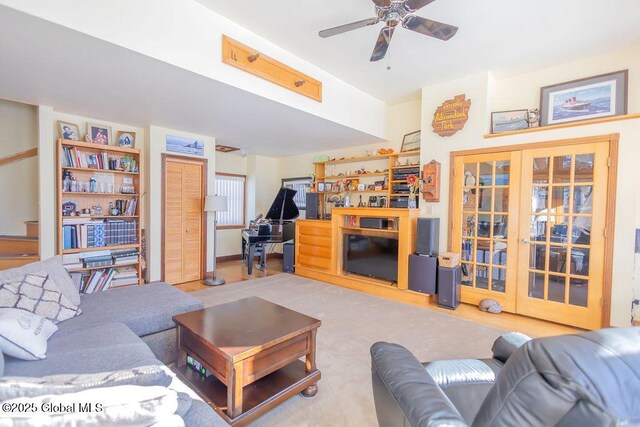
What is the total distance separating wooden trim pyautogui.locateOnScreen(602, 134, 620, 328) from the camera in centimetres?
288

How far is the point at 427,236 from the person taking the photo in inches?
146

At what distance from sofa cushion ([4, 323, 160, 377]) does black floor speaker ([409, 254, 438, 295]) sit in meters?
3.06

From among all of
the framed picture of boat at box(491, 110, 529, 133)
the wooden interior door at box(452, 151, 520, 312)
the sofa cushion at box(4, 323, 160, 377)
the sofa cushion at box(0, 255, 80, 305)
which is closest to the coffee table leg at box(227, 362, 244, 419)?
the sofa cushion at box(4, 323, 160, 377)

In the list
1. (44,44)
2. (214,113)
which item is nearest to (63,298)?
(44,44)

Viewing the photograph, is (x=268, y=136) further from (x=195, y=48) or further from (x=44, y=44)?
(x=44, y=44)

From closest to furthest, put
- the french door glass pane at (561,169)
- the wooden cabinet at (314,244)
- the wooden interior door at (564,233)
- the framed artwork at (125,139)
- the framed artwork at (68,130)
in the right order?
the wooden interior door at (564,233) < the french door glass pane at (561,169) < the framed artwork at (68,130) < the framed artwork at (125,139) < the wooden cabinet at (314,244)

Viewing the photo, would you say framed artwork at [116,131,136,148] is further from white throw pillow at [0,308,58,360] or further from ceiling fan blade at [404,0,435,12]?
ceiling fan blade at [404,0,435,12]

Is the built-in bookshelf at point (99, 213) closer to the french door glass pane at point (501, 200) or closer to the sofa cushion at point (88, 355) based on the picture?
the sofa cushion at point (88, 355)

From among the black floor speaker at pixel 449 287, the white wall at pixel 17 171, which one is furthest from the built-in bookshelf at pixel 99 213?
the black floor speaker at pixel 449 287

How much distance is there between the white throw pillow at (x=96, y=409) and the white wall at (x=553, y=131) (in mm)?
3745

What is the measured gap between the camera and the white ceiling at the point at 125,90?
2061mm

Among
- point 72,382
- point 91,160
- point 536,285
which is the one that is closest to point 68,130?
point 91,160

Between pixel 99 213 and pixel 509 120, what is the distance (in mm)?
5418

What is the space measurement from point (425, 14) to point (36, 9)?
2774 mm
